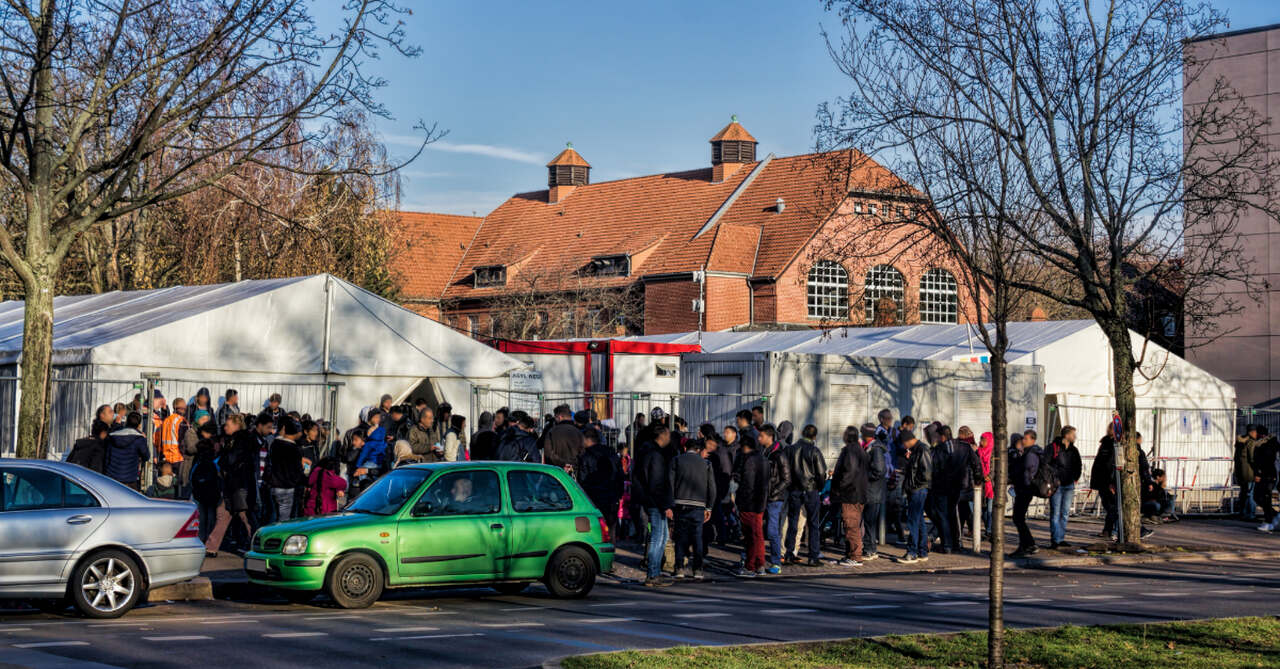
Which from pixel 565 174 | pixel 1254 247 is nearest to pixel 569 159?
pixel 565 174

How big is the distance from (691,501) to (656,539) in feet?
2.04

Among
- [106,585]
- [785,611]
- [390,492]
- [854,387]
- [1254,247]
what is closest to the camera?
[106,585]

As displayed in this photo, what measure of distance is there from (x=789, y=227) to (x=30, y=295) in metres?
49.8

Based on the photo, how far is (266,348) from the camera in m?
24.5

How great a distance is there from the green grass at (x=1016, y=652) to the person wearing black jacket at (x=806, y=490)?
7.08m

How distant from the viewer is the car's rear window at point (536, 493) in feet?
49.9

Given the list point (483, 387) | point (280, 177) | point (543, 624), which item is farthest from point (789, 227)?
point (543, 624)

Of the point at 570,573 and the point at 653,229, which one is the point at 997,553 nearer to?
the point at 570,573

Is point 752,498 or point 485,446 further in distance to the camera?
point 485,446

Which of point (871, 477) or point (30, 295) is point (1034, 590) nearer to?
point (871, 477)

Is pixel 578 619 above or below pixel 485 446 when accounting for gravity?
below

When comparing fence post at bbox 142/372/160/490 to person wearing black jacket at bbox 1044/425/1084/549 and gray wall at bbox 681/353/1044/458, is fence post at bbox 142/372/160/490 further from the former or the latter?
person wearing black jacket at bbox 1044/425/1084/549

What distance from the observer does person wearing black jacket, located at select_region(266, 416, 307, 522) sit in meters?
17.7

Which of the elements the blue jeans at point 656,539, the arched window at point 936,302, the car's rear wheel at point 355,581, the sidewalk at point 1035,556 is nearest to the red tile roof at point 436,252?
the arched window at point 936,302
